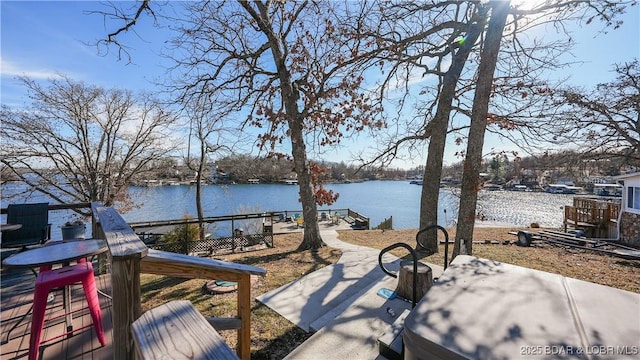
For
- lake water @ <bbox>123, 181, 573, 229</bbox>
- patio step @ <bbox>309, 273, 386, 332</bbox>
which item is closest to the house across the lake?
lake water @ <bbox>123, 181, 573, 229</bbox>

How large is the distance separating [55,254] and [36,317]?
48cm

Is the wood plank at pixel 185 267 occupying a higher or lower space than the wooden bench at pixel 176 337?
lower

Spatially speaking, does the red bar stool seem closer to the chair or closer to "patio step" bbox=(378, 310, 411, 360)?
"patio step" bbox=(378, 310, 411, 360)

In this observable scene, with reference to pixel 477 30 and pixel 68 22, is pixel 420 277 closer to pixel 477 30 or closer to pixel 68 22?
pixel 477 30

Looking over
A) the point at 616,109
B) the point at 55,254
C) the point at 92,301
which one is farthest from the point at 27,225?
the point at 616,109

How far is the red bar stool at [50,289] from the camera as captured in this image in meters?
2.00

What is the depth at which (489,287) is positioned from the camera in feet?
5.05

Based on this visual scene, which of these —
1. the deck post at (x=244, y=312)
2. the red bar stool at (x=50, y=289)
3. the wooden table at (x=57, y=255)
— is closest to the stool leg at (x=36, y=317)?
the red bar stool at (x=50, y=289)

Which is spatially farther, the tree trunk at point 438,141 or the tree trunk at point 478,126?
the tree trunk at point 438,141

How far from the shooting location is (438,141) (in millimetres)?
6055

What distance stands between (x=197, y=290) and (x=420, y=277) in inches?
→ 126

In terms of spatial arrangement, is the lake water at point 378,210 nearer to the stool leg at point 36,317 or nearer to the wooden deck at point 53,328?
the wooden deck at point 53,328

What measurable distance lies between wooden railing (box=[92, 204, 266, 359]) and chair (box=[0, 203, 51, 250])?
139 inches

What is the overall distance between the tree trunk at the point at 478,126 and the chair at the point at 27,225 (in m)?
6.86
